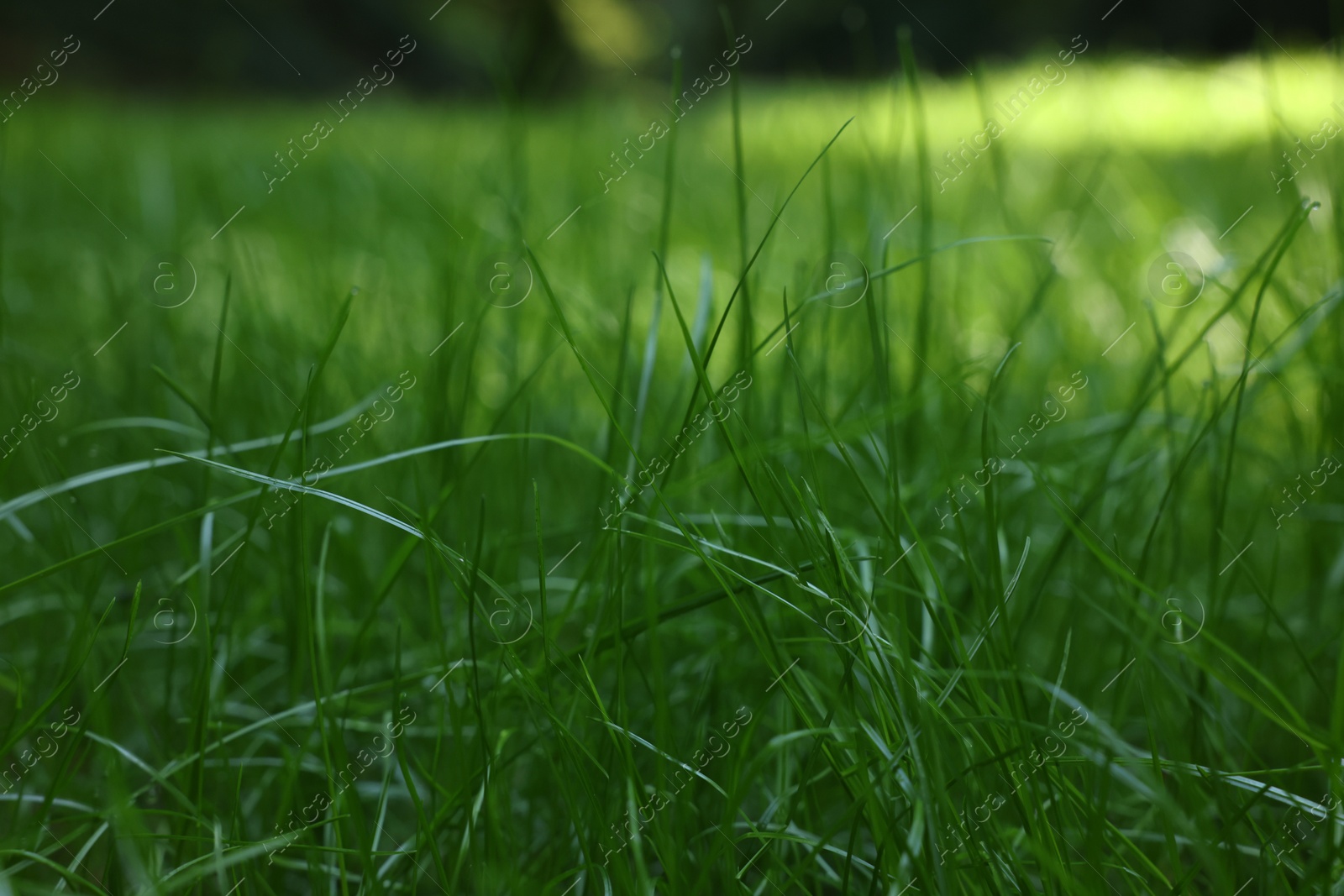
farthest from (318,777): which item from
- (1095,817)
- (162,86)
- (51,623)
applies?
(162,86)

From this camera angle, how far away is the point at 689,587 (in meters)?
0.84

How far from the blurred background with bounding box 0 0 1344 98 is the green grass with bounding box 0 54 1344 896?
6.59 metres

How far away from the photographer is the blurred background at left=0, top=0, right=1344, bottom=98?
29.7ft

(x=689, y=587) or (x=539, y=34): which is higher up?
(x=539, y=34)

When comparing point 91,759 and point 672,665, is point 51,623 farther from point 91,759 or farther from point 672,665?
point 672,665

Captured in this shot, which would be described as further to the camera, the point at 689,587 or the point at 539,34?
the point at 539,34

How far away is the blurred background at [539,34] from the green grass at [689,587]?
21.6 ft

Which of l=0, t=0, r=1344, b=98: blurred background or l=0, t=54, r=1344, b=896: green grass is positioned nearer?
l=0, t=54, r=1344, b=896: green grass

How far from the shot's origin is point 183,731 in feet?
2.31

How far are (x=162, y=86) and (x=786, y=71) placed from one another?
24.3 ft

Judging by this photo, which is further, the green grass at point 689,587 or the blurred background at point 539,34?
the blurred background at point 539,34

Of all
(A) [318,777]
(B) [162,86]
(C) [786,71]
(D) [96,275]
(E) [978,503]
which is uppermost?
(B) [162,86]

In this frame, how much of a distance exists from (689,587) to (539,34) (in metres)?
9.56

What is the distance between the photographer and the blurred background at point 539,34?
29.7 ft
